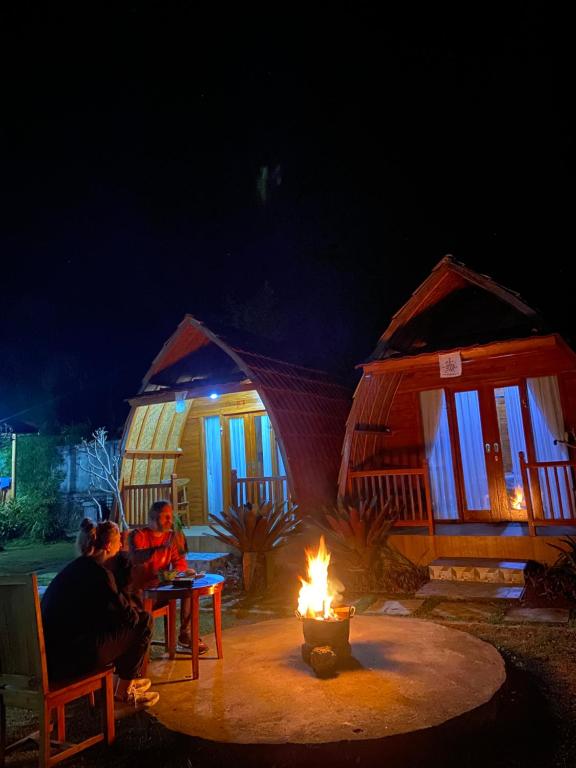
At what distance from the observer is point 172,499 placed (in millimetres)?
11469

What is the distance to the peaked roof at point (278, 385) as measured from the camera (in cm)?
→ 1057

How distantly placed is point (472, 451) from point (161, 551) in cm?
710

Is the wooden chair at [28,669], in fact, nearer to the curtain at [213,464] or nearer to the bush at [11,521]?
the curtain at [213,464]

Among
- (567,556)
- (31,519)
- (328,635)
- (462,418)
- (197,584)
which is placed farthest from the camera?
(31,519)

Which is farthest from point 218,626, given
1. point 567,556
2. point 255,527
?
point 567,556

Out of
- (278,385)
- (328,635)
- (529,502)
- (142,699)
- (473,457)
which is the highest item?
(278,385)

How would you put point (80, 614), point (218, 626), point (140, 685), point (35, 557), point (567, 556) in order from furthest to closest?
1. point (35, 557)
2. point (567, 556)
3. point (218, 626)
4. point (140, 685)
5. point (80, 614)

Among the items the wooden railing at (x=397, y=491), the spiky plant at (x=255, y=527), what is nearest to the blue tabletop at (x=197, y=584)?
the spiky plant at (x=255, y=527)

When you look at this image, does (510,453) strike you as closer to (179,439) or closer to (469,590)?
(469,590)

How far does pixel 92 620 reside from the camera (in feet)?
12.5

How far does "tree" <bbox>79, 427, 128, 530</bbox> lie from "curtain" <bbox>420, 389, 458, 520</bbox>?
677 cm

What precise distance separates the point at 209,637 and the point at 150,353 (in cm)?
2648

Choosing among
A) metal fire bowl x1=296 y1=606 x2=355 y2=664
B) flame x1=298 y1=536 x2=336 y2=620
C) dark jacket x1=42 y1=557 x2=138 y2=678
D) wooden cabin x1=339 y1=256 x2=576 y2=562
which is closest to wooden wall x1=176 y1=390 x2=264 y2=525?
wooden cabin x1=339 y1=256 x2=576 y2=562

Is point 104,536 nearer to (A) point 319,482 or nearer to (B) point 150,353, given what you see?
(A) point 319,482
